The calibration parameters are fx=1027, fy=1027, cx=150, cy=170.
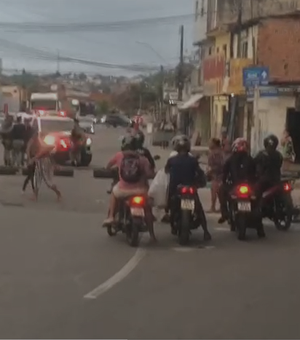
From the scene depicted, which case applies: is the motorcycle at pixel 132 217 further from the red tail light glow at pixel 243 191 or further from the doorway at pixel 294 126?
the doorway at pixel 294 126

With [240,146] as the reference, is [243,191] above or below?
below

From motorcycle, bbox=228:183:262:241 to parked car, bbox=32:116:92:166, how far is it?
2101 centimetres

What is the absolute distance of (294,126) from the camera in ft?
146

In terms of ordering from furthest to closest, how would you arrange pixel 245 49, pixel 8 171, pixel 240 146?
1. pixel 245 49
2. pixel 8 171
3. pixel 240 146

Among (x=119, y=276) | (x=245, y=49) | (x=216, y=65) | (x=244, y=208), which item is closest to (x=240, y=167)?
(x=244, y=208)

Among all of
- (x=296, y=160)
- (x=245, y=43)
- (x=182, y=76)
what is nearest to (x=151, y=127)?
(x=182, y=76)

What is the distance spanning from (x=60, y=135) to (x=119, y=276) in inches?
1047

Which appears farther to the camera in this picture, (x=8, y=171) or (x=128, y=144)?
(x=8, y=171)

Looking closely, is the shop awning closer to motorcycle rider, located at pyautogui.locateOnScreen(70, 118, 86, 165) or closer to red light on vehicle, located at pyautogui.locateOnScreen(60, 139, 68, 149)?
motorcycle rider, located at pyautogui.locateOnScreen(70, 118, 86, 165)

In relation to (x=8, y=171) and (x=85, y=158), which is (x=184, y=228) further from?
(x=85, y=158)

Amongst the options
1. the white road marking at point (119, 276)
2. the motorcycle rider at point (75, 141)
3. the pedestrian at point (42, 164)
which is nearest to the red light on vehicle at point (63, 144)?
the motorcycle rider at point (75, 141)

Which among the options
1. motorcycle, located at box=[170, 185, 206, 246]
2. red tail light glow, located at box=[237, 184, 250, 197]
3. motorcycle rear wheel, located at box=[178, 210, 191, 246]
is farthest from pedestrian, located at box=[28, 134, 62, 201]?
motorcycle rear wheel, located at box=[178, 210, 191, 246]

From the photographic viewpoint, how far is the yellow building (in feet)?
179

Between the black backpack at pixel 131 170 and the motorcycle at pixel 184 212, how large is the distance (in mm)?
676
